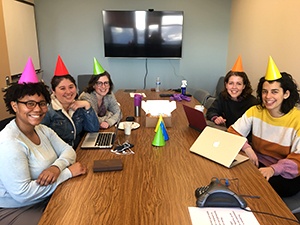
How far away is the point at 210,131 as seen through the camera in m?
1.54

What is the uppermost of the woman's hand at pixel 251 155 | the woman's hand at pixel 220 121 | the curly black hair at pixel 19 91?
the curly black hair at pixel 19 91

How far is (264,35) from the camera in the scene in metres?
3.32

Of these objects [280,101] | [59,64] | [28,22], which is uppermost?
[28,22]

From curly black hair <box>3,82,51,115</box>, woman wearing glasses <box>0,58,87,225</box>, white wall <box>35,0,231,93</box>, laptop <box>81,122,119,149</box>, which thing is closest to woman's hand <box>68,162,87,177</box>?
woman wearing glasses <box>0,58,87,225</box>

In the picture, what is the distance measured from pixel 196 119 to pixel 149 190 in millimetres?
877

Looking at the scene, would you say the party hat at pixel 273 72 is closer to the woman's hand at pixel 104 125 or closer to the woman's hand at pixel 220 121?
the woman's hand at pixel 220 121

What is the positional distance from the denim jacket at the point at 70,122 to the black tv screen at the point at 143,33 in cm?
271

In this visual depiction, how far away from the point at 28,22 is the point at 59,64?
2720 mm

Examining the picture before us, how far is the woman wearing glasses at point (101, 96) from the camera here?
2258 millimetres

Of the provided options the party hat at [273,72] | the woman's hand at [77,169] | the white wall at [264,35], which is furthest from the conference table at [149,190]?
the white wall at [264,35]

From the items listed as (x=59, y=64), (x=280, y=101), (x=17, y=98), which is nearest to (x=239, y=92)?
(x=280, y=101)

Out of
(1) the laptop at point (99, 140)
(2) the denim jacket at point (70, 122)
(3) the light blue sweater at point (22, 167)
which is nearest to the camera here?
(3) the light blue sweater at point (22, 167)

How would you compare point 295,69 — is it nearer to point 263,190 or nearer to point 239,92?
point 239,92

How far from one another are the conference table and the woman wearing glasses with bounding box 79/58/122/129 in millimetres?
A: 731
